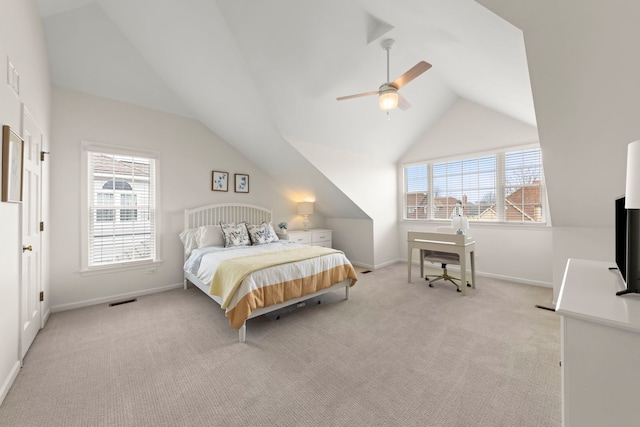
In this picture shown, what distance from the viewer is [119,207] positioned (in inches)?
142

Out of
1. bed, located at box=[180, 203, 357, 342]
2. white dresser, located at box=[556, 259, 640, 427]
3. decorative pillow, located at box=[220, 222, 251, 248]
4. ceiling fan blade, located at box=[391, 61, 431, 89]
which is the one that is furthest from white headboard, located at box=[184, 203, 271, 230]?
white dresser, located at box=[556, 259, 640, 427]

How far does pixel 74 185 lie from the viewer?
128 inches

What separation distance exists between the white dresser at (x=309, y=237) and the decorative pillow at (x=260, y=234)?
1.73 ft

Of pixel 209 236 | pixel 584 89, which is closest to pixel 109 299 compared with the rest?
pixel 209 236

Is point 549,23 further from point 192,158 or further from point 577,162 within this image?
point 192,158

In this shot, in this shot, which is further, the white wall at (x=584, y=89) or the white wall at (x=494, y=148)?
the white wall at (x=494, y=148)

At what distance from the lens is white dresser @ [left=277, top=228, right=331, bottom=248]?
4.97 m

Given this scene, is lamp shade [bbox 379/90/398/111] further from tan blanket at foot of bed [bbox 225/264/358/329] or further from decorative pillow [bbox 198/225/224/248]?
decorative pillow [bbox 198/225/224/248]

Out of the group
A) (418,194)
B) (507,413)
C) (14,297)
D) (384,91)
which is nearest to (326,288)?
(507,413)

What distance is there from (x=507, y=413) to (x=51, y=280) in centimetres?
469

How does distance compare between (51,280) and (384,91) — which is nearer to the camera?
(384,91)

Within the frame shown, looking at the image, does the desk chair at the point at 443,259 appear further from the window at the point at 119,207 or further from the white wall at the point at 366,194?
the window at the point at 119,207

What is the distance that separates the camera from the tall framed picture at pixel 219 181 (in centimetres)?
444

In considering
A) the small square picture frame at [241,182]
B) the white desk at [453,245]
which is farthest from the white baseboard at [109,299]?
the white desk at [453,245]
